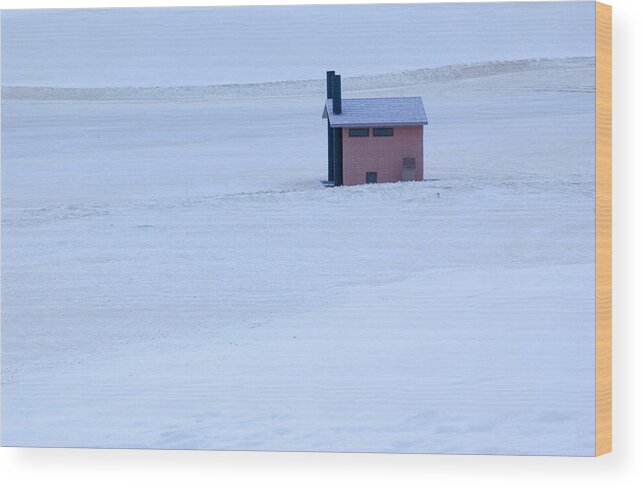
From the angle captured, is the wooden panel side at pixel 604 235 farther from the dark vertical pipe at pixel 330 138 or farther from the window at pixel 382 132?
the dark vertical pipe at pixel 330 138

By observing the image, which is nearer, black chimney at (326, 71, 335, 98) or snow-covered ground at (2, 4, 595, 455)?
snow-covered ground at (2, 4, 595, 455)

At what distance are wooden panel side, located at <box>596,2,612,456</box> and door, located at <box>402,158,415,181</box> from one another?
134 cm

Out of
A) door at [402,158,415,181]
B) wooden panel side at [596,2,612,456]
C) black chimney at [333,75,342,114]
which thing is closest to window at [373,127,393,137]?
door at [402,158,415,181]

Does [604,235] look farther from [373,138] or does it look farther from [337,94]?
[337,94]

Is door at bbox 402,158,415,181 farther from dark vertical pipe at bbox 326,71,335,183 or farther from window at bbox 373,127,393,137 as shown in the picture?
dark vertical pipe at bbox 326,71,335,183

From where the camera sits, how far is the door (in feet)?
31.3

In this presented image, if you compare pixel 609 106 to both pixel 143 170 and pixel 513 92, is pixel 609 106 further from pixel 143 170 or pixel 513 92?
pixel 143 170

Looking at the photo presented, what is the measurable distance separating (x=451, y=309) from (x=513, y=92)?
161cm

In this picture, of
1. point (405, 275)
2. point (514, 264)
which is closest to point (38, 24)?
point (405, 275)

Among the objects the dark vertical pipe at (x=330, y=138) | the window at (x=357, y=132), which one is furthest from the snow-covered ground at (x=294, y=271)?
the window at (x=357, y=132)

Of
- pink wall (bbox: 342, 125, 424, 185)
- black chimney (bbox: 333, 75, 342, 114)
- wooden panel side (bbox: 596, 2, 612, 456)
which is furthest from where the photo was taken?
pink wall (bbox: 342, 125, 424, 185)

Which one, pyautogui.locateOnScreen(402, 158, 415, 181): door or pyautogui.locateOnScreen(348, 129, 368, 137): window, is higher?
pyautogui.locateOnScreen(348, 129, 368, 137): window

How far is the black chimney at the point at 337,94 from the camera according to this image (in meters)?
9.38

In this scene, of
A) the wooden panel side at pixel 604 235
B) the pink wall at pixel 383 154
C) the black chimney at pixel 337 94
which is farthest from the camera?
the pink wall at pixel 383 154
